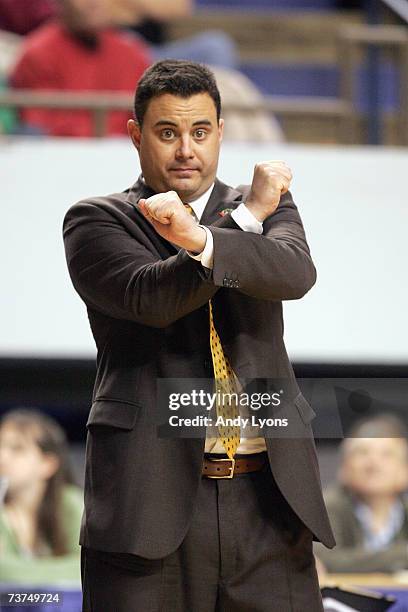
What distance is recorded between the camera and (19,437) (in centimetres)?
285

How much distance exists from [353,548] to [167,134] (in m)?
0.84

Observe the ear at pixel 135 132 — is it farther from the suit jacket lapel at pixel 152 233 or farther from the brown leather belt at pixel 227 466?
the brown leather belt at pixel 227 466

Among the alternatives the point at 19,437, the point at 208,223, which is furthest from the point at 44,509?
the point at 208,223

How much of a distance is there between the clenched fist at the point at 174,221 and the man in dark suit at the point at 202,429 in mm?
42

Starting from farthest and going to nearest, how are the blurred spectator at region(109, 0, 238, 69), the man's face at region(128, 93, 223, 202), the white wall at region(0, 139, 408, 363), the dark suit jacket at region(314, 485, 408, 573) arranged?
the blurred spectator at region(109, 0, 238, 69)
the white wall at region(0, 139, 408, 363)
the dark suit jacket at region(314, 485, 408, 573)
the man's face at region(128, 93, 223, 202)

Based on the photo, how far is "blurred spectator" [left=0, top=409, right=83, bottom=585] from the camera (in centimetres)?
216

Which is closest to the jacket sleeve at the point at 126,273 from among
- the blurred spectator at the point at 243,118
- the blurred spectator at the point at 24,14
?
the blurred spectator at the point at 243,118

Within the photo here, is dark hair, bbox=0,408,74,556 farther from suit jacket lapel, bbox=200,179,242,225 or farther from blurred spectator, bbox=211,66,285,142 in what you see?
blurred spectator, bbox=211,66,285,142

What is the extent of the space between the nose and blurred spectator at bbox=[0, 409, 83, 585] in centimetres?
83

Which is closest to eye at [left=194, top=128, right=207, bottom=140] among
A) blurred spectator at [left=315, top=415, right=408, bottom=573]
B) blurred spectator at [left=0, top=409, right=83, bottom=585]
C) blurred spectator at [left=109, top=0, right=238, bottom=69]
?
blurred spectator at [left=315, top=415, right=408, bottom=573]

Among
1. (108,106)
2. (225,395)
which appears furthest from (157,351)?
(108,106)

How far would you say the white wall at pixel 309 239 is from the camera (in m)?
3.50

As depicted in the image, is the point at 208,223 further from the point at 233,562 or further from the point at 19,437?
the point at 19,437

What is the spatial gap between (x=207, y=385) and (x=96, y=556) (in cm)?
27
